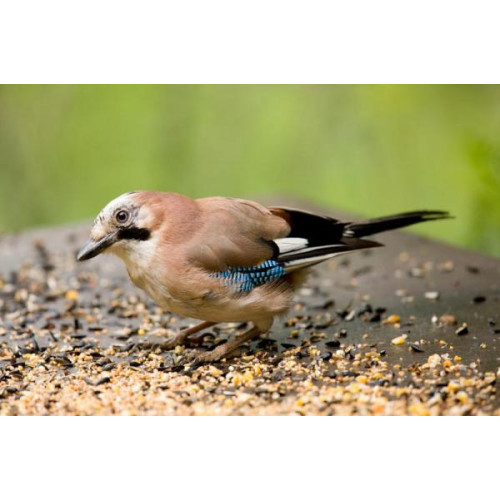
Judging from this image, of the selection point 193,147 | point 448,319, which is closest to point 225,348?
point 448,319

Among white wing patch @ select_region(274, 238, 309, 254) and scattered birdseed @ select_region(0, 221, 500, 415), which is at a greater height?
white wing patch @ select_region(274, 238, 309, 254)

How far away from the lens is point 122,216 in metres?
4.07

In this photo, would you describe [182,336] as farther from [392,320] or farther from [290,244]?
[392,320]

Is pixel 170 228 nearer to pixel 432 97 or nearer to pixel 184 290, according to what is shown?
pixel 184 290

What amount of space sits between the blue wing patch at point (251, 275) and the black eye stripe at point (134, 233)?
1.41ft

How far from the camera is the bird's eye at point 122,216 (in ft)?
13.3

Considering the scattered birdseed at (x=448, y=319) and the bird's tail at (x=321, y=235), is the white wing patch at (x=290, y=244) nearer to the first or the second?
the bird's tail at (x=321, y=235)

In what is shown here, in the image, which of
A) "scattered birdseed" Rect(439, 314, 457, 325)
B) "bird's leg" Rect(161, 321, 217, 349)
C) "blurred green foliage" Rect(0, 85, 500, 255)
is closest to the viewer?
"bird's leg" Rect(161, 321, 217, 349)

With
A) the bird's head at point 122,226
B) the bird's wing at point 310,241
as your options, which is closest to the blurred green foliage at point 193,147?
the bird's wing at point 310,241

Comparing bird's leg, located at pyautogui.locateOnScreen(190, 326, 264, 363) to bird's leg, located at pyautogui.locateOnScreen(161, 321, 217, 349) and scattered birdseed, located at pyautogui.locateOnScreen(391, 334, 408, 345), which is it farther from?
scattered birdseed, located at pyautogui.locateOnScreen(391, 334, 408, 345)

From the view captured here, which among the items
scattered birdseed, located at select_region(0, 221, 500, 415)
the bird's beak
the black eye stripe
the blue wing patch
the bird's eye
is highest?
the bird's eye

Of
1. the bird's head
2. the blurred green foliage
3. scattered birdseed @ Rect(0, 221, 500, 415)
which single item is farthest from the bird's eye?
the blurred green foliage

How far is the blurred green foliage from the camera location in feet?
29.3
